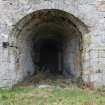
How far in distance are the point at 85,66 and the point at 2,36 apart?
246 cm

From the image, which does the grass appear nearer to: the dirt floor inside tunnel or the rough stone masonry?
the rough stone masonry

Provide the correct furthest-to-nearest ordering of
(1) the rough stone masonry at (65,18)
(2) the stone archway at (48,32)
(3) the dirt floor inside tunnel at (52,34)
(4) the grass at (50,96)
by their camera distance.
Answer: (3) the dirt floor inside tunnel at (52,34), (2) the stone archway at (48,32), (1) the rough stone masonry at (65,18), (4) the grass at (50,96)

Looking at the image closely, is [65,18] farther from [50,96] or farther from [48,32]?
[48,32]

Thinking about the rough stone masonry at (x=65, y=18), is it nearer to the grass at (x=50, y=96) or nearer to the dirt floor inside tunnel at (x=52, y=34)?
the dirt floor inside tunnel at (x=52, y=34)

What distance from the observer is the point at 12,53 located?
8.34 meters

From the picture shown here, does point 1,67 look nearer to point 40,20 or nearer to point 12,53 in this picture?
point 12,53

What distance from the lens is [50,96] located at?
7168 millimetres

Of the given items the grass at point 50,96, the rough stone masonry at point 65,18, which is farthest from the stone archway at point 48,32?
the grass at point 50,96

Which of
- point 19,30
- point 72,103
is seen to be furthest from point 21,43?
point 72,103

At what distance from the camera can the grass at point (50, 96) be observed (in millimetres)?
6594

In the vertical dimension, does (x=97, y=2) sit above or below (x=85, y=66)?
above

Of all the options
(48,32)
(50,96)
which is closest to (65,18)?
(50,96)

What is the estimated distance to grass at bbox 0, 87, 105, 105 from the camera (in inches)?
260

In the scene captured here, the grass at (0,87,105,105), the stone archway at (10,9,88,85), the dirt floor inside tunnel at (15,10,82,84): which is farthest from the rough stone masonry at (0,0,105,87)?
the grass at (0,87,105,105)
